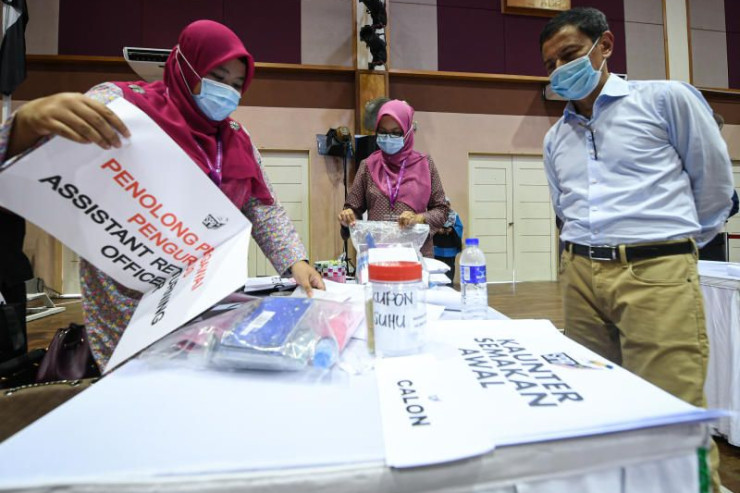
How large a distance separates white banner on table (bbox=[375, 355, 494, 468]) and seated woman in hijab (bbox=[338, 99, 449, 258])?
1.29 metres

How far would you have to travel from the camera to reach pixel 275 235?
3.11 feet

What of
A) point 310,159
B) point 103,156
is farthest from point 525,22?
point 103,156

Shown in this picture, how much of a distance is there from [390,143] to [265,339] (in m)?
1.53

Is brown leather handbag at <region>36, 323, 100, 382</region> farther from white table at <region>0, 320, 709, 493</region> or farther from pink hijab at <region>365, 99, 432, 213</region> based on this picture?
pink hijab at <region>365, 99, 432, 213</region>

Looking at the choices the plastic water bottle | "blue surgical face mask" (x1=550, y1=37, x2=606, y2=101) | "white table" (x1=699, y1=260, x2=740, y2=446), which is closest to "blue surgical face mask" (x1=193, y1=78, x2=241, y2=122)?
the plastic water bottle

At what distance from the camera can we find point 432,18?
4281 mm

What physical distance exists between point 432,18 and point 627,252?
421 cm

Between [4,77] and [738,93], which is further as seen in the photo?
[738,93]

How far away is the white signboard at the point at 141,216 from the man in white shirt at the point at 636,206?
3.11 ft

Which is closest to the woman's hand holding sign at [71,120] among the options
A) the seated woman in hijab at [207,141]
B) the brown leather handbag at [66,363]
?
the seated woman in hijab at [207,141]

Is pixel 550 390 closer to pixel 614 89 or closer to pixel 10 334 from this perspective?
pixel 614 89

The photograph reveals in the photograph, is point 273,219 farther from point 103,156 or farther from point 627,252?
point 627,252

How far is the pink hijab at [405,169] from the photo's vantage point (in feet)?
5.95

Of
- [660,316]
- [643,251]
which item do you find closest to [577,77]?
[643,251]
